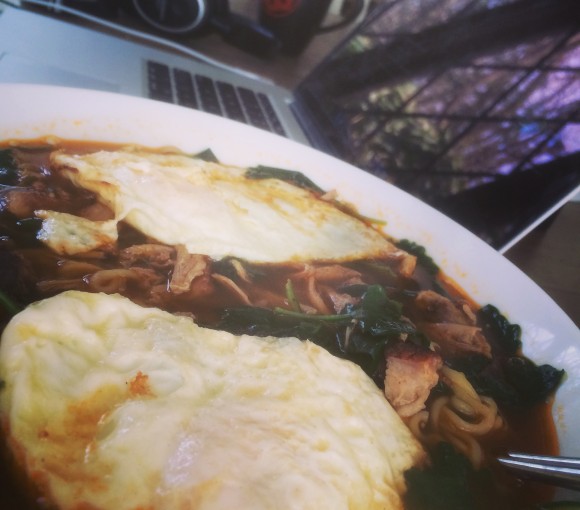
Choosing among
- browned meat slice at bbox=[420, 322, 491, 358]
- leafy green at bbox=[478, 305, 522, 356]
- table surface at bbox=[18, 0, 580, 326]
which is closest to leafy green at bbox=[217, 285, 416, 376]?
browned meat slice at bbox=[420, 322, 491, 358]

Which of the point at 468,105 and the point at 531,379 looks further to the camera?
the point at 468,105

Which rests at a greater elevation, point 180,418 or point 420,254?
point 420,254

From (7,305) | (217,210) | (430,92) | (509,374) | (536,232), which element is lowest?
(7,305)

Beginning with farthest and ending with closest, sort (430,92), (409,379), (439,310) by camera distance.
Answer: (430,92) < (439,310) < (409,379)

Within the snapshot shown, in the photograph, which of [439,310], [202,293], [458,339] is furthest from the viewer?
[439,310]

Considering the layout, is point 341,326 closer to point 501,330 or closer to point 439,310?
point 439,310

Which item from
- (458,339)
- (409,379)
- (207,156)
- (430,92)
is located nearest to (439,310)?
(458,339)

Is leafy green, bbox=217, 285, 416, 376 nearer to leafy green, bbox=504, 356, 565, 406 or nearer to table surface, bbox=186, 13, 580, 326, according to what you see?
leafy green, bbox=504, 356, 565, 406
